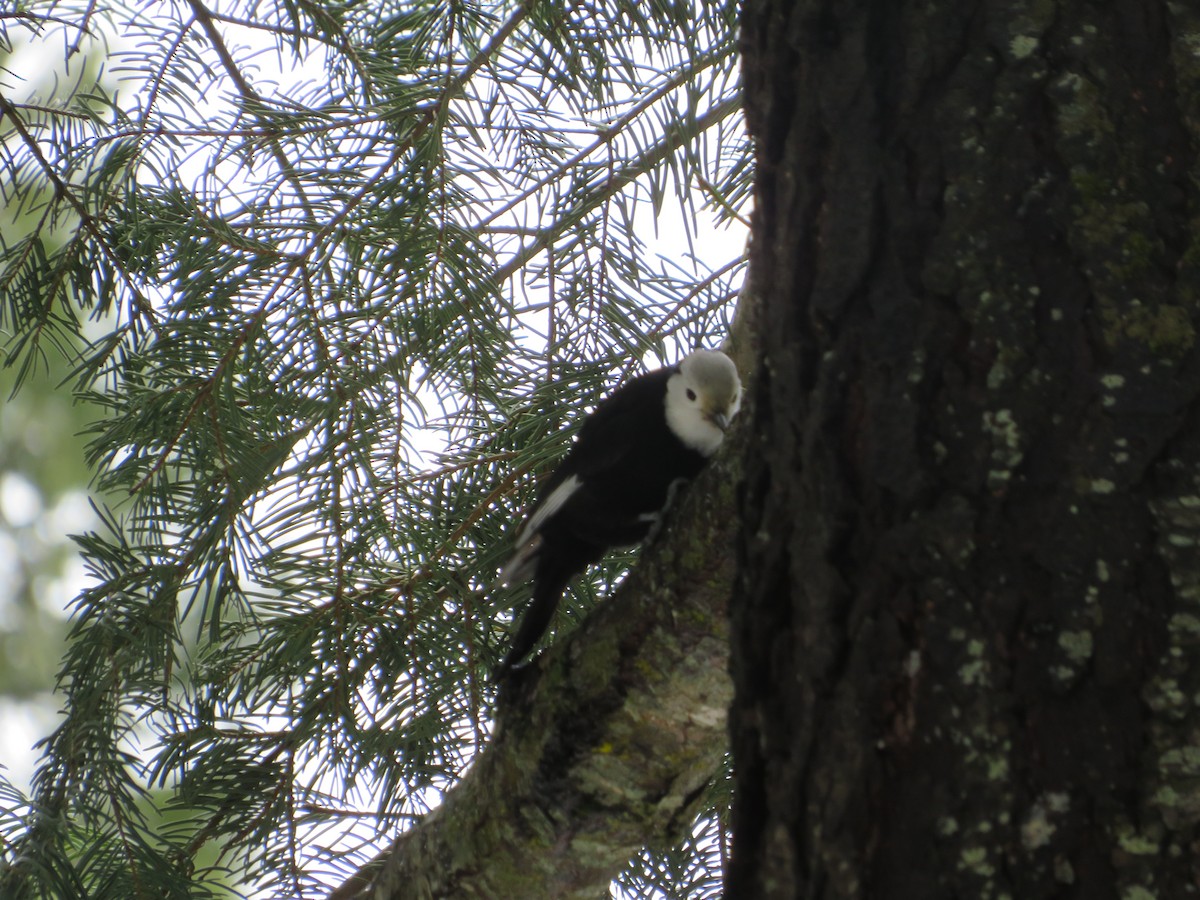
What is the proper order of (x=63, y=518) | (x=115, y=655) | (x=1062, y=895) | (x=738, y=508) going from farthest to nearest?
1. (x=63, y=518)
2. (x=115, y=655)
3. (x=738, y=508)
4. (x=1062, y=895)

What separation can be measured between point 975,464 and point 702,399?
114cm

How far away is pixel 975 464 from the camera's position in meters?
0.54

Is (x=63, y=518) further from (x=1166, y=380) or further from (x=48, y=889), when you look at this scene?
(x=1166, y=380)

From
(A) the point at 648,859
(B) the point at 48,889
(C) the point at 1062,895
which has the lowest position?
(C) the point at 1062,895

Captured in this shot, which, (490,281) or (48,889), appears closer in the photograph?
(48,889)

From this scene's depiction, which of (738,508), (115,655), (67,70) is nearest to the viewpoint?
(738,508)

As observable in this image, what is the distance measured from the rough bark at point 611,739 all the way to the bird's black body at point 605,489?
0.23 metres

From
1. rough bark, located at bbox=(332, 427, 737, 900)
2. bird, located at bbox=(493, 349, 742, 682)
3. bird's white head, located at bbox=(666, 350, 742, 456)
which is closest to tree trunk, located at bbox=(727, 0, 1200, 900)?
rough bark, located at bbox=(332, 427, 737, 900)

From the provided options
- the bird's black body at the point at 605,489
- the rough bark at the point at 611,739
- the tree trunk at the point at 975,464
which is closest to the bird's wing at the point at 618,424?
the bird's black body at the point at 605,489

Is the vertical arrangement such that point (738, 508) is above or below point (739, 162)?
below

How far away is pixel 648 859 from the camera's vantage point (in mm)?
1522

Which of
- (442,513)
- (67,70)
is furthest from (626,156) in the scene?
(67,70)

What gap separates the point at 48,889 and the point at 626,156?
45.5 inches

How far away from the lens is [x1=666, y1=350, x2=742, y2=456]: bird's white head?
1.65m
